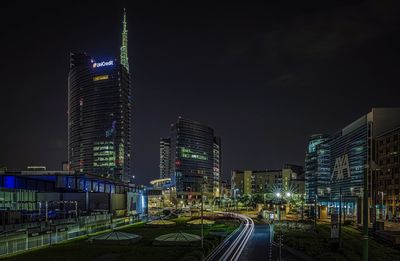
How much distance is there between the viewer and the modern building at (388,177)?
449 feet

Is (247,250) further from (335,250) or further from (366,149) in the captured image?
(366,149)

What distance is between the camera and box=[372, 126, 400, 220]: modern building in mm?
136750

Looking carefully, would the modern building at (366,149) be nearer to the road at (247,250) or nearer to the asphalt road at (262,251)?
the road at (247,250)

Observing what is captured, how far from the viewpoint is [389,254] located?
194ft

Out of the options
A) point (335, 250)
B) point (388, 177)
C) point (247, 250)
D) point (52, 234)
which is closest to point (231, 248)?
point (247, 250)

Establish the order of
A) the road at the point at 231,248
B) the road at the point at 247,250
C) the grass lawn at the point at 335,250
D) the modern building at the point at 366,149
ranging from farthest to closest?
the modern building at the point at 366,149 < the road at the point at 231,248 < the road at the point at 247,250 < the grass lawn at the point at 335,250

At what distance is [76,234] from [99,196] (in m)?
51.4

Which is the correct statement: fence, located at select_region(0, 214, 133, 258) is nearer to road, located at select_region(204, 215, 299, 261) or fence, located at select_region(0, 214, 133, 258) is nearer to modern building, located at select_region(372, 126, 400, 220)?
road, located at select_region(204, 215, 299, 261)

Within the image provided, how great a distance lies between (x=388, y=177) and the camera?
144 meters

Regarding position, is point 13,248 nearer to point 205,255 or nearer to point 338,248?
point 205,255

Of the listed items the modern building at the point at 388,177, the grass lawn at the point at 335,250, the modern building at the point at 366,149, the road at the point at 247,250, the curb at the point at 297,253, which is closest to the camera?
the curb at the point at 297,253

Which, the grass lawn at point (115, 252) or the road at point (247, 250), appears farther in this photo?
the grass lawn at point (115, 252)

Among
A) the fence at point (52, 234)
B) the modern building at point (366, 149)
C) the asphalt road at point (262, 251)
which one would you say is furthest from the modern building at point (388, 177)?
the fence at point (52, 234)

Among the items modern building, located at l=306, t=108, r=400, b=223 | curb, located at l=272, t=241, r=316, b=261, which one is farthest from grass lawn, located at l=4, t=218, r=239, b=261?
modern building, located at l=306, t=108, r=400, b=223
